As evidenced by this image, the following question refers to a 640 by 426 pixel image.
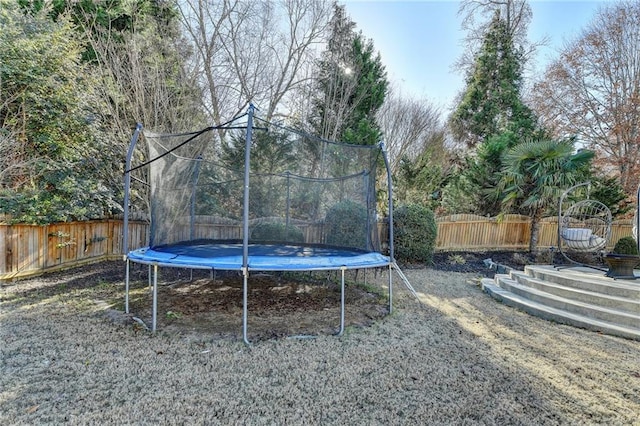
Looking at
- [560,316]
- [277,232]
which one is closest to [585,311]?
[560,316]

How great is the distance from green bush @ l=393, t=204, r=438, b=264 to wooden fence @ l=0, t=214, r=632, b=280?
63 centimetres

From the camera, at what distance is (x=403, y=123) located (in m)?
10.9

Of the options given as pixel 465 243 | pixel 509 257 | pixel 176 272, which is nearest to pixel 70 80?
pixel 176 272

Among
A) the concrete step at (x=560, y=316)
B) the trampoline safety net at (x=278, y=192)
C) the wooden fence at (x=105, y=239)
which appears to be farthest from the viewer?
the trampoline safety net at (x=278, y=192)

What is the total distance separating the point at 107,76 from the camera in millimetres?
5879

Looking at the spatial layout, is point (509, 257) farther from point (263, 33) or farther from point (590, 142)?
point (263, 33)

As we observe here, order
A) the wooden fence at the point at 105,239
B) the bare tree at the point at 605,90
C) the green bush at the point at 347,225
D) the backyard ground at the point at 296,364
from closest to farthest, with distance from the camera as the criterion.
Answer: the backyard ground at the point at 296,364 < the wooden fence at the point at 105,239 < the green bush at the point at 347,225 < the bare tree at the point at 605,90

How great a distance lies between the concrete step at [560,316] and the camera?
10.5ft

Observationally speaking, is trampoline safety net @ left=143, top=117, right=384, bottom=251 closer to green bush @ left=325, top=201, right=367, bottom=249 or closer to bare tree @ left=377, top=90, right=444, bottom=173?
green bush @ left=325, top=201, right=367, bottom=249

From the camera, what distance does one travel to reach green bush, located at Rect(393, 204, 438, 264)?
21.7 feet

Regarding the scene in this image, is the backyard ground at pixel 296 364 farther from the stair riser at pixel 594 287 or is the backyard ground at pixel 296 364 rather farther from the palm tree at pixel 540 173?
the palm tree at pixel 540 173

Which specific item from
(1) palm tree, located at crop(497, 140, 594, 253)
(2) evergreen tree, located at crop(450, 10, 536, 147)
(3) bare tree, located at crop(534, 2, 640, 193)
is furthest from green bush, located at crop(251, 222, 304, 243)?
(2) evergreen tree, located at crop(450, 10, 536, 147)

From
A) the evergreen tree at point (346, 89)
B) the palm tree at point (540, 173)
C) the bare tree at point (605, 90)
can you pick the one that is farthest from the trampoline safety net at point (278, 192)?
the bare tree at point (605, 90)

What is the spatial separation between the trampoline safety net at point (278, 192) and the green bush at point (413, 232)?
223cm
